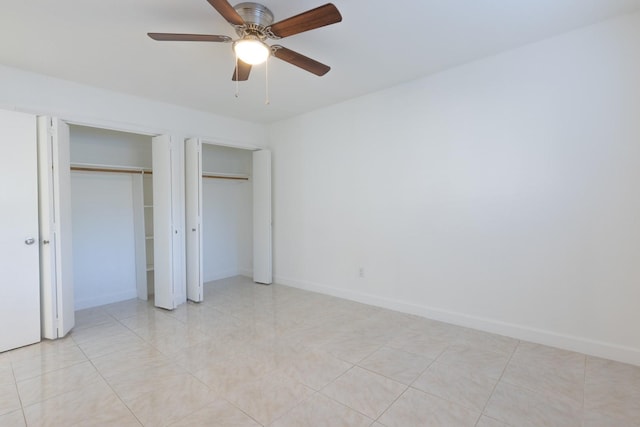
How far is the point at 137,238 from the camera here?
4.28 meters

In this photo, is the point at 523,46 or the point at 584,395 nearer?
the point at 584,395

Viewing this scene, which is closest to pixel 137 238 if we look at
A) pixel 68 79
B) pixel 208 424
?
pixel 68 79

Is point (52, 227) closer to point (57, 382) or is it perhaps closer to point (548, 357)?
point (57, 382)

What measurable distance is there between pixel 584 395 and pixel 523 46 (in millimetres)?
2674

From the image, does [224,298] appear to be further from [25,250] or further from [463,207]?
[463,207]

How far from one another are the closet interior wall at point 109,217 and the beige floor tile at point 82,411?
2.20 m

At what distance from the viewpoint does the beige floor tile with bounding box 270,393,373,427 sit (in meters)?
1.80

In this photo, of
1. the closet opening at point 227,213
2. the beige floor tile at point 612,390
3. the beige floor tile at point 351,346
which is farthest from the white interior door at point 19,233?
the beige floor tile at point 612,390

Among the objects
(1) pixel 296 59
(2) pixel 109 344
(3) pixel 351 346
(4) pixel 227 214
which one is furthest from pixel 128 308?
(1) pixel 296 59

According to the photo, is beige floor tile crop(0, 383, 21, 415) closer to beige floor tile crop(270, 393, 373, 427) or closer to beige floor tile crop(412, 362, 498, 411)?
beige floor tile crop(270, 393, 373, 427)

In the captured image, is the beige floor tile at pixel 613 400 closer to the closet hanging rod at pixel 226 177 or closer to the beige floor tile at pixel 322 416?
the beige floor tile at pixel 322 416

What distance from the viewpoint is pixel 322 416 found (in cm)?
186

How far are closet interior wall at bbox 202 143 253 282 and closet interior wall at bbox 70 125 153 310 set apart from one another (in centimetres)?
88

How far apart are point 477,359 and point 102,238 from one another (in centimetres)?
437
